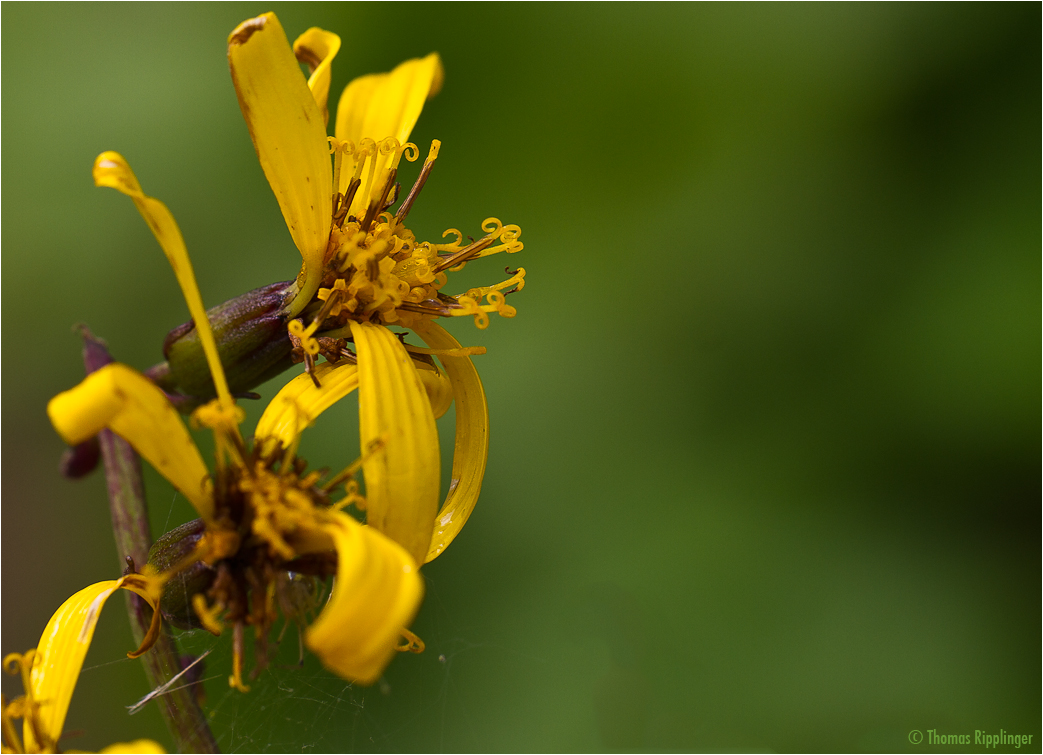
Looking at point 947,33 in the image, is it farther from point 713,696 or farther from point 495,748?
point 495,748

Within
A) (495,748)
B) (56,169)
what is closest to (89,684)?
(495,748)

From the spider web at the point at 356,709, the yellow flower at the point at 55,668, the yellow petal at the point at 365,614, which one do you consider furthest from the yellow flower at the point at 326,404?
the spider web at the point at 356,709

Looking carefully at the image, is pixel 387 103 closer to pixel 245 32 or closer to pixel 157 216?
pixel 245 32

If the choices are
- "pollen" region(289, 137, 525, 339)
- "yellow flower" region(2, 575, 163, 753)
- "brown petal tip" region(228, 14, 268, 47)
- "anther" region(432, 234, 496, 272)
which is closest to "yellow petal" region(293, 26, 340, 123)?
"pollen" region(289, 137, 525, 339)

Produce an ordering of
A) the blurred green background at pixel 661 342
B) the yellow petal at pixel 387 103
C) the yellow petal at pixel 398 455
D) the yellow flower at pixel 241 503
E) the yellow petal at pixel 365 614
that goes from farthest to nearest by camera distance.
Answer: the blurred green background at pixel 661 342 → the yellow petal at pixel 387 103 → the yellow petal at pixel 398 455 → the yellow flower at pixel 241 503 → the yellow petal at pixel 365 614

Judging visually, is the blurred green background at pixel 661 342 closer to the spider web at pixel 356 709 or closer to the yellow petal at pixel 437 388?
the spider web at pixel 356 709

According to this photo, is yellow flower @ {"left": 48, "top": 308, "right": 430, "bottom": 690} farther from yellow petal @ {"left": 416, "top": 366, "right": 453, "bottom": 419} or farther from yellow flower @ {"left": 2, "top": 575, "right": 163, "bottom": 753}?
yellow petal @ {"left": 416, "top": 366, "right": 453, "bottom": 419}
